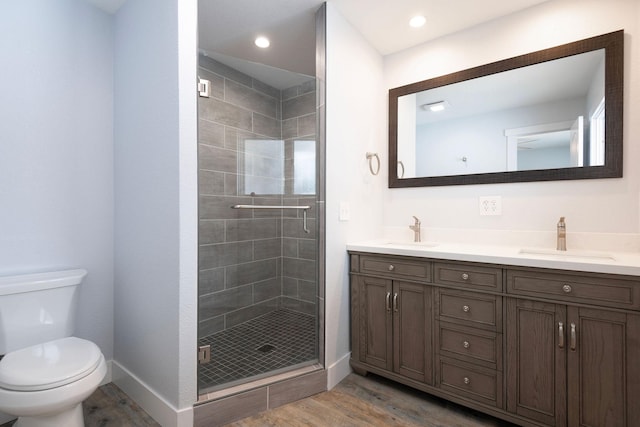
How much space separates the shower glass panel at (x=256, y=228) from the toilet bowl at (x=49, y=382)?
0.53m

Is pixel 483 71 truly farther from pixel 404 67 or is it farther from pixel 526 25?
pixel 404 67

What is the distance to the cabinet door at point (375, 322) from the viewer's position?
6.44 ft

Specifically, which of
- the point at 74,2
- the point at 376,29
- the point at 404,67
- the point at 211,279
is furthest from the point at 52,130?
the point at 404,67

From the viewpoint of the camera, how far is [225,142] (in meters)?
2.10

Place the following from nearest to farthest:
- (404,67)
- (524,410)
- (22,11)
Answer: (524,410) → (22,11) → (404,67)

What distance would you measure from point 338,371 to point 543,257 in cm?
139

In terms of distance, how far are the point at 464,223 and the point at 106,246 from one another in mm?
2484

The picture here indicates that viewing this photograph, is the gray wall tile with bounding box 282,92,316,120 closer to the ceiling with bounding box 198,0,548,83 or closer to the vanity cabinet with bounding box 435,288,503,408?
the ceiling with bounding box 198,0,548,83

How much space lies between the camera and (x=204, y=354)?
1.69m

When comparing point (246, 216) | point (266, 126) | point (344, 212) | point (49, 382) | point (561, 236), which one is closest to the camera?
point (49, 382)

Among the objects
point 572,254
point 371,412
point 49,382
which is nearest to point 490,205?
point 572,254

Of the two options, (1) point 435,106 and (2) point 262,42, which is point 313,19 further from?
(1) point 435,106

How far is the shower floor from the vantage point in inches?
68.8

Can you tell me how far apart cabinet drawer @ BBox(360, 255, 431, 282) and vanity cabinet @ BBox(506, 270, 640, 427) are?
432mm
